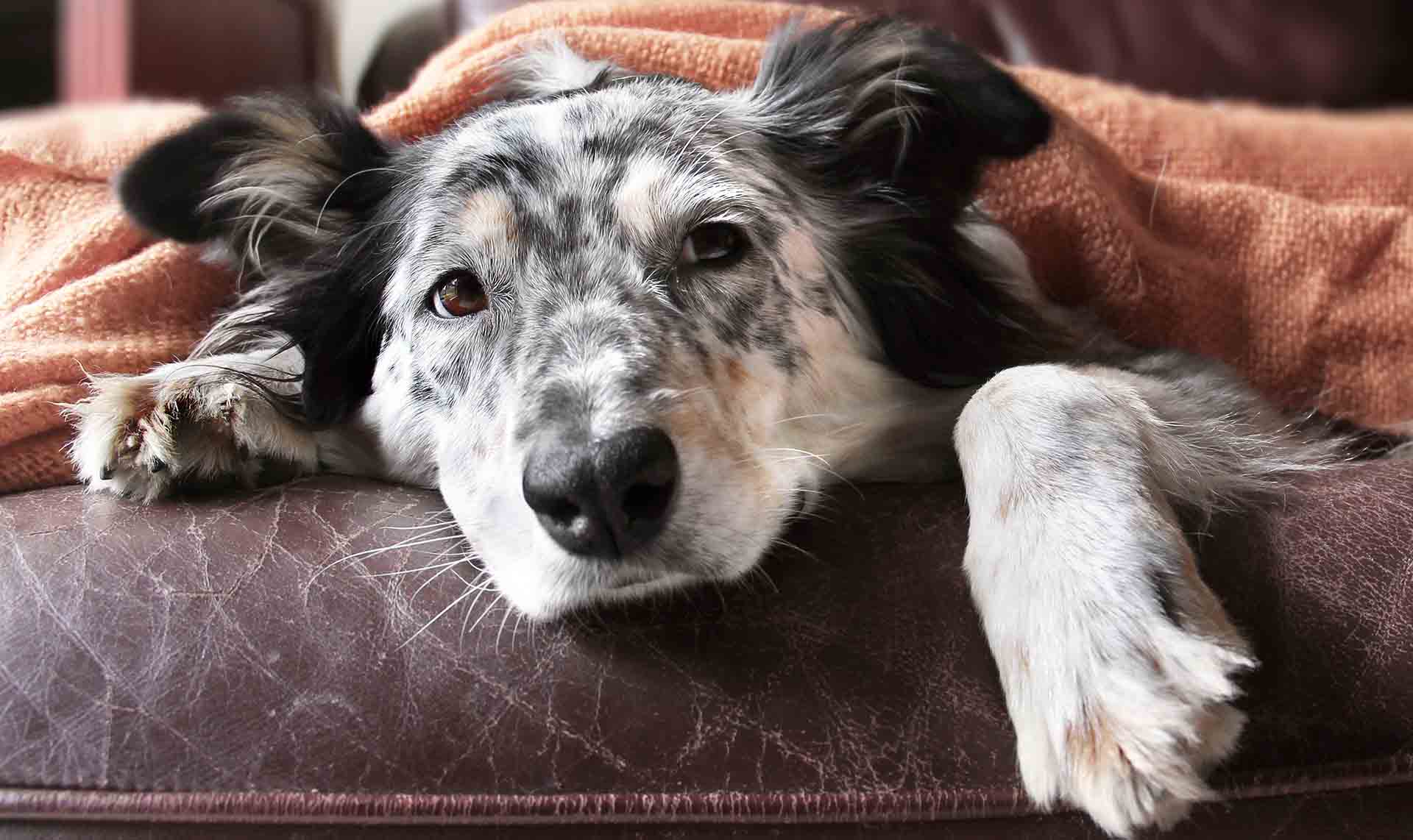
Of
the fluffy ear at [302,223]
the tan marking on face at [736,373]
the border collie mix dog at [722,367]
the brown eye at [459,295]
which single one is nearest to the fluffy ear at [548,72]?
the border collie mix dog at [722,367]

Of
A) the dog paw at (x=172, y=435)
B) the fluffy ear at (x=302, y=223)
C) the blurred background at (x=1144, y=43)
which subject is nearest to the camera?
the dog paw at (x=172, y=435)

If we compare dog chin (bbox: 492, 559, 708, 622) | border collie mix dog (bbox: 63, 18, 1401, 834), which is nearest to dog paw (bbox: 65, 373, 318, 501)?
border collie mix dog (bbox: 63, 18, 1401, 834)

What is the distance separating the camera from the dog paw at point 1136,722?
32.9 inches

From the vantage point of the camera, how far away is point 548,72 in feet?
5.76

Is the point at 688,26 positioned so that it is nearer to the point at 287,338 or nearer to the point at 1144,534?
the point at 287,338

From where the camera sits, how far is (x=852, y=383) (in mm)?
1492

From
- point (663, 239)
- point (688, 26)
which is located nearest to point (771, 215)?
point (663, 239)

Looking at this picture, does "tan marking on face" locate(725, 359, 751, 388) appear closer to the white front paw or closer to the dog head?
the dog head

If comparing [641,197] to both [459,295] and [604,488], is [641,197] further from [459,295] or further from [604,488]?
[604,488]

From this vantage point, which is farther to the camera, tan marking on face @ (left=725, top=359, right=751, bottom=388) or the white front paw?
tan marking on face @ (left=725, top=359, right=751, bottom=388)

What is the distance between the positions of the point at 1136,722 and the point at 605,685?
481 mm

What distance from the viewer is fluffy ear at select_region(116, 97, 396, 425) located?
4.86ft

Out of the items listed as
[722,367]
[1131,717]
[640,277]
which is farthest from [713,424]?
[1131,717]

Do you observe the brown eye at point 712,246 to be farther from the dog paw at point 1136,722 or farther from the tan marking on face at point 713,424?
the dog paw at point 1136,722
